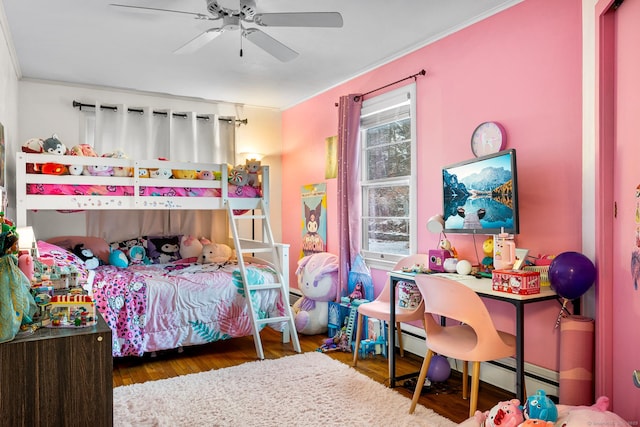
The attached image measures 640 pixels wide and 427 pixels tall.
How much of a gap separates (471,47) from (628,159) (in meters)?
1.46

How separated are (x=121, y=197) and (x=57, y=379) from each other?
2345mm

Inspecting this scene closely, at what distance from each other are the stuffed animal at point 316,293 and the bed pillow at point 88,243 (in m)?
1.93

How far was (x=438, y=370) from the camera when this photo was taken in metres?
2.94

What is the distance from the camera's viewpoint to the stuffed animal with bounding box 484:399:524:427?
177 cm

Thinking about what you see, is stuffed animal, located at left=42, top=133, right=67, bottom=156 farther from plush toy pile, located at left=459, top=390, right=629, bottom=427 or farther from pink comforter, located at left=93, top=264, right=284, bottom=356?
plush toy pile, located at left=459, top=390, right=629, bottom=427

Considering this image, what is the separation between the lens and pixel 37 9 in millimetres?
2857

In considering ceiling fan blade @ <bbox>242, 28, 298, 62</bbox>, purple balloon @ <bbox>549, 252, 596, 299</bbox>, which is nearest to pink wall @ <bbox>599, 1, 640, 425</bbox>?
purple balloon @ <bbox>549, 252, 596, 299</bbox>

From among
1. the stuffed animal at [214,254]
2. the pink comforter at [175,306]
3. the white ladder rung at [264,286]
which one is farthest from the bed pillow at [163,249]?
the white ladder rung at [264,286]

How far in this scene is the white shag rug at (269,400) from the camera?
96.7 inches

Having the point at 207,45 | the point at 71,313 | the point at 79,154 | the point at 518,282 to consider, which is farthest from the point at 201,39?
the point at 518,282

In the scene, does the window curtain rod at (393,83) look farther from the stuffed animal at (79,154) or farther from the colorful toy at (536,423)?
the colorful toy at (536,423)

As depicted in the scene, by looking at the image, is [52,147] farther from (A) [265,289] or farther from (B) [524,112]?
(B) [524,112]

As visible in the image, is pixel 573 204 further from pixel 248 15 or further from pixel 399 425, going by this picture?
pixel 248 15

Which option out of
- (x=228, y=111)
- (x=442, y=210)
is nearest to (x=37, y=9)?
(x=228, y=111)
